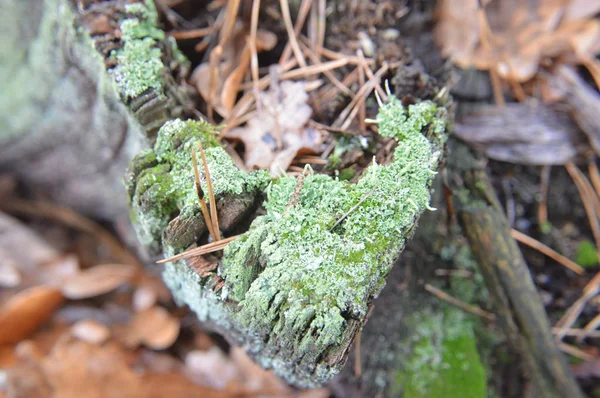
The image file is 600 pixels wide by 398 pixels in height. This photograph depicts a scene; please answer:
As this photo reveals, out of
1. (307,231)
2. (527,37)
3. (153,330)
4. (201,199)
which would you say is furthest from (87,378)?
(527,37)

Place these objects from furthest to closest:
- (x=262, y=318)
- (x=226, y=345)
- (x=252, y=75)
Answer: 1. (x=226, y=345)
2. (x=252, y=75)
3. (x=262, y=318)

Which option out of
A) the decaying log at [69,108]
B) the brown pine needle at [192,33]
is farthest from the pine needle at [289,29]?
the decaying log at [69,108]

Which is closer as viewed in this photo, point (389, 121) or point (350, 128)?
point (389, 121)

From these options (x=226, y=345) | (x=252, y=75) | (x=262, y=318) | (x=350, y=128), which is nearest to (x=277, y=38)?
(x=252, y=75)

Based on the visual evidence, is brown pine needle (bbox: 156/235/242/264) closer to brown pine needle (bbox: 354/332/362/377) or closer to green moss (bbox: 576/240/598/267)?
brown pine needle (bbox: 354/332/362/377)

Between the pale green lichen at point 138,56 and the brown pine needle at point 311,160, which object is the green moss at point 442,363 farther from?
the pale green lichen at point 138,56

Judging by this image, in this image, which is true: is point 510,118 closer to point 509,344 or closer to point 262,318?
point 509,344

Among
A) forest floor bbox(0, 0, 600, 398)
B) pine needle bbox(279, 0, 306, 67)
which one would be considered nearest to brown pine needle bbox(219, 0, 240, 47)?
forest floor bbox(0, 0, 600, 398)

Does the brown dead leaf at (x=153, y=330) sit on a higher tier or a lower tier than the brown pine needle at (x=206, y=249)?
lower
